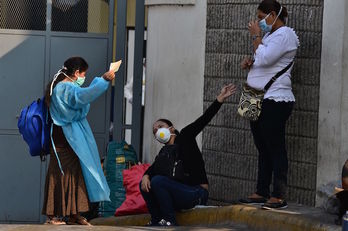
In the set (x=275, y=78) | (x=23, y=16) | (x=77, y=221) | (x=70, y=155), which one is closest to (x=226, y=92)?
(x=275, y=78)

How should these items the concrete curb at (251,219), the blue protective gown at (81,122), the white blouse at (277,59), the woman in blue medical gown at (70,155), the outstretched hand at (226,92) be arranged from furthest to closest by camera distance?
1. the outstretched hand at (226,92)
2. the woman in blue medical gown at (70,155)
3. the blue protective gown at (81,122)
4. the white blouse at (277,59)
5. the concrete curb at (251,219)

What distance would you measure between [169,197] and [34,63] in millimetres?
3119

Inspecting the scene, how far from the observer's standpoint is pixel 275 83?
8.17 metres

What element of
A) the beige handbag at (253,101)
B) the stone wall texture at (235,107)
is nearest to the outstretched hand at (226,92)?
the beige handbag at (253,101)

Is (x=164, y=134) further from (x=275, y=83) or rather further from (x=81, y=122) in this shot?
(x=275, y=83)

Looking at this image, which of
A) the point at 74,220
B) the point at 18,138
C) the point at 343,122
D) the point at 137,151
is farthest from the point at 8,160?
the point at 343,122

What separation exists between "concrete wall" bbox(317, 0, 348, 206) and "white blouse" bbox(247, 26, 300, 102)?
0.30 m

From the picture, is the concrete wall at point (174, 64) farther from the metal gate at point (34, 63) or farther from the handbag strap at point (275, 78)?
the handbag strap at point (275, 78)

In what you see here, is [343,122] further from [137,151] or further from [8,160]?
[8,160]

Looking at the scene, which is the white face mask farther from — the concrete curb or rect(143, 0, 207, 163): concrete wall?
rect(143, 0, 207, 163): concrete wall

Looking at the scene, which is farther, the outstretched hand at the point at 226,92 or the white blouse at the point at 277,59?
the outstretched hand at the point at 226,92

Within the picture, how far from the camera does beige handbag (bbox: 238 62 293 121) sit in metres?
8.20

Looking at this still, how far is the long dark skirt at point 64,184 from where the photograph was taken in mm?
8500

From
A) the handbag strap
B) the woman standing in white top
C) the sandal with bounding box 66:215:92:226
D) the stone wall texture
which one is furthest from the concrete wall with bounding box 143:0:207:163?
the sandal with bounding box 66:215:92:226
